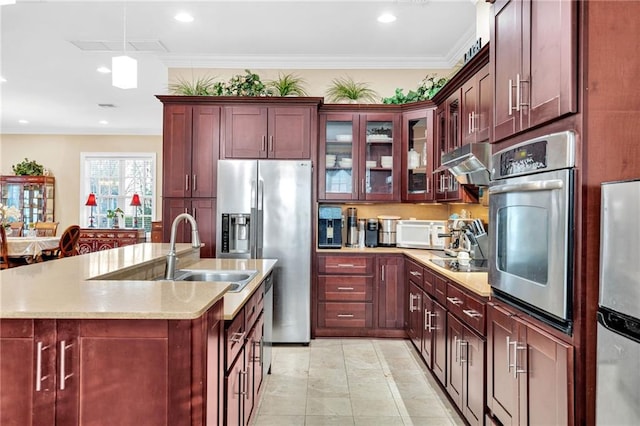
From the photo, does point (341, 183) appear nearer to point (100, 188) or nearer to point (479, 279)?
point (479, 279)

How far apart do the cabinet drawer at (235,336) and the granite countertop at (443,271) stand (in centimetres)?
127

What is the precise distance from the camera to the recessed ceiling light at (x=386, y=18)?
12.2 feet

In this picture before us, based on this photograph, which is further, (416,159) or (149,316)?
(416,159)

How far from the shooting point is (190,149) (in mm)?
4164

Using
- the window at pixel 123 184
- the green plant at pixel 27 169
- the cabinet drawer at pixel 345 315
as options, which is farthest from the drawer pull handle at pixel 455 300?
the green plant at pixel 27 169

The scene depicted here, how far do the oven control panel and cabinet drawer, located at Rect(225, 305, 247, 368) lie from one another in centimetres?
142

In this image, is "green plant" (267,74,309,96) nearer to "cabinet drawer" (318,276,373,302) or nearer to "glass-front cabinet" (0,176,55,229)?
"cabinet drawer" (318,276,373,302)

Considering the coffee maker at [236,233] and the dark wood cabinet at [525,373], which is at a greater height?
the coffee maker at [236,233]

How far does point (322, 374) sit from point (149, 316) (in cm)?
234

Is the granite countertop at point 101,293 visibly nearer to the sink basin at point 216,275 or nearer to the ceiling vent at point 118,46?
the sink basin at point 216,275

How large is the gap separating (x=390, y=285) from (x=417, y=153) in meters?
1.45

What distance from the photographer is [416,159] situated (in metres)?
4.36

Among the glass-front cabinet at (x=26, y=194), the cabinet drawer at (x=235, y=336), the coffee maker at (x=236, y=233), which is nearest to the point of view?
the cabinet drawer at (x=235, y=336)

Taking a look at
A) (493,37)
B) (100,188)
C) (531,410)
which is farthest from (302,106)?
(100,188)
